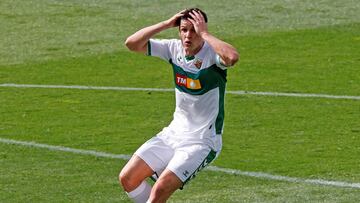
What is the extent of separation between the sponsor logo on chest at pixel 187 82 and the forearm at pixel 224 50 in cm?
42

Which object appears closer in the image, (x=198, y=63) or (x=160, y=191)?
(x=160, y=191)

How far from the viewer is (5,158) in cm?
1510

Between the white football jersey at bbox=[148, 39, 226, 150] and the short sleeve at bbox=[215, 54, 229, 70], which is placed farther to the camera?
the white football jersey at bbox=[148, 39, 226, 150]

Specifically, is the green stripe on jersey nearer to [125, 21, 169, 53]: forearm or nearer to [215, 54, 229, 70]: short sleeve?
[215, 54, 229, 70]: short sleeve

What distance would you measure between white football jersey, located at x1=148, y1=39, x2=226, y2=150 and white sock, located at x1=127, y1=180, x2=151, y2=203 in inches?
22.5

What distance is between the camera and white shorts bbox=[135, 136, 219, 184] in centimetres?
1125

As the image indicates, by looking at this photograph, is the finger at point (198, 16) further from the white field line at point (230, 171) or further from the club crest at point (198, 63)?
the white field line at point (230, 171)

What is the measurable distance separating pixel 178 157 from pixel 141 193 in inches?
24.0

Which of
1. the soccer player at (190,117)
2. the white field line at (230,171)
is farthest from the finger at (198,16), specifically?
the white field line at (230,171)

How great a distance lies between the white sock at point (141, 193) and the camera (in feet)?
38.3

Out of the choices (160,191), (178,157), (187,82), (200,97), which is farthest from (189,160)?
(187,82)

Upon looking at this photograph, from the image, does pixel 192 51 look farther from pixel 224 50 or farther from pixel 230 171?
pixel 230 171

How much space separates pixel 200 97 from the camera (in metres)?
11.5

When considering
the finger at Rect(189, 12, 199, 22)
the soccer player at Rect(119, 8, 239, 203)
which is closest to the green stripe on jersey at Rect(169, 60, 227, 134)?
the soccer player at Rect(119, 8, 239, 203)
